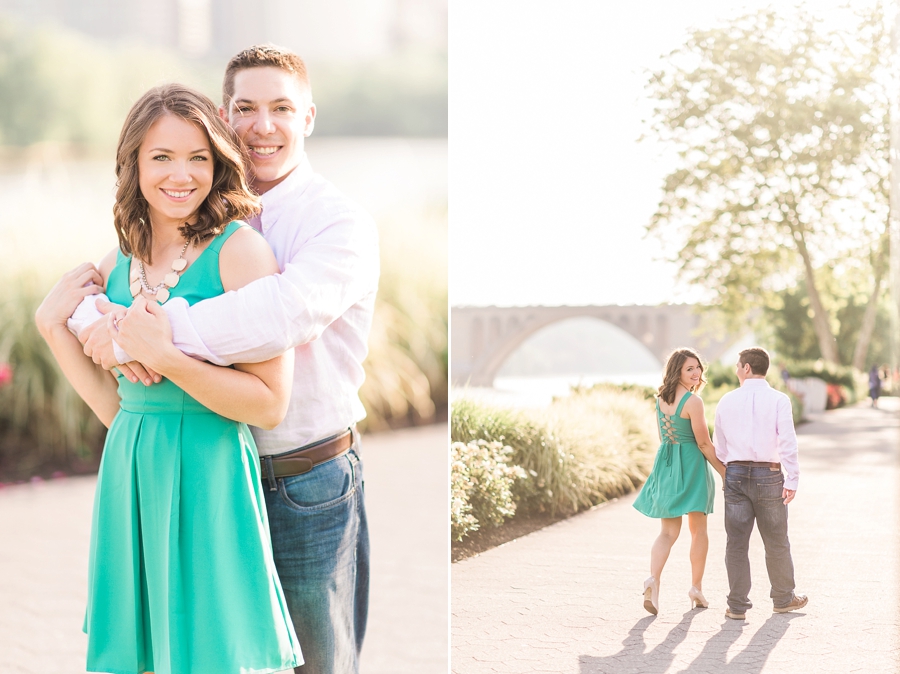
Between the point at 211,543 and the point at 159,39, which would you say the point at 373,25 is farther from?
the point at 211,543

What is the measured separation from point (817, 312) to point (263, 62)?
1.54m

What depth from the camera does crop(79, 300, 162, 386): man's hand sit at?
5.05 ft

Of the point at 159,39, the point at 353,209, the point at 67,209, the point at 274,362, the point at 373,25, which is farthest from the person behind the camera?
the point at 373,25

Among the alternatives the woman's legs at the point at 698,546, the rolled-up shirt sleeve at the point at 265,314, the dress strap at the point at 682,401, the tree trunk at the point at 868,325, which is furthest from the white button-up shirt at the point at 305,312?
the tree trunk at the point at 868,325

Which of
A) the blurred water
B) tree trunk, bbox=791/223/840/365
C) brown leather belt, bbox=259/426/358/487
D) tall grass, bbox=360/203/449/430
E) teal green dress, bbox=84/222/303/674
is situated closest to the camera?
teal green dress, bbox=84/222/303/674

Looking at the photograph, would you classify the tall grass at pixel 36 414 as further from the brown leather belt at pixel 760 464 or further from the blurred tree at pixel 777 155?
the brown leather belt at pixel 760 464

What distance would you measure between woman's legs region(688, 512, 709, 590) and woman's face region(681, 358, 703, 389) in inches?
13.4

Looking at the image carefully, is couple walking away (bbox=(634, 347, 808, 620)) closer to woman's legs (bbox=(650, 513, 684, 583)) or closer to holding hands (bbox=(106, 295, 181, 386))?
woman's legs (bbox=(650, 513, 684, 583))

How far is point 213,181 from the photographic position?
A: 62.9 inches

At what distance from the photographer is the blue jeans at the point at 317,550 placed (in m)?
1.71

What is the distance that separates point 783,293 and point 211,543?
1.61m

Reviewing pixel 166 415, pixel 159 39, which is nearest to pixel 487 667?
pixel 166 415

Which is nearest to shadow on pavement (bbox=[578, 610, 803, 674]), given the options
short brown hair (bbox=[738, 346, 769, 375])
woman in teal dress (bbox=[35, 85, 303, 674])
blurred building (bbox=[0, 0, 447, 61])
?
short brown hair (bbox=[738, 346, 769, 375])

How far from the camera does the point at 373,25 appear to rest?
59.9 feet
